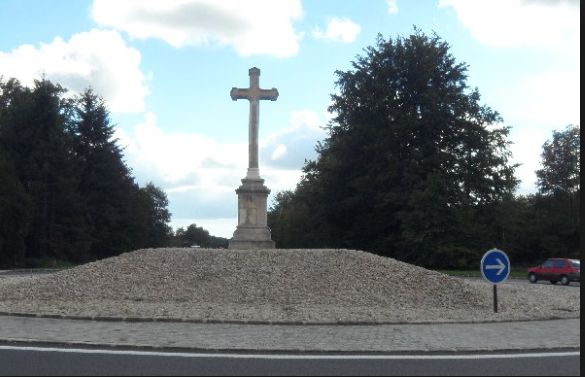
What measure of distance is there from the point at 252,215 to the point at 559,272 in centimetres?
1694

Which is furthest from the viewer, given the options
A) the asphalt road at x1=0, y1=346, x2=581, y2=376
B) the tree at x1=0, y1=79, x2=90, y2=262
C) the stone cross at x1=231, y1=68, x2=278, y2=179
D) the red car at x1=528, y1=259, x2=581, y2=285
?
the tree at x1=0, y1=79, x2=90, y2=262

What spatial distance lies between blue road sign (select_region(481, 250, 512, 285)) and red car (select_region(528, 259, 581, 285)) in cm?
2127

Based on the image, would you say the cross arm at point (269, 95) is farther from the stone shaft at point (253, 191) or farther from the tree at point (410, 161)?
the tree at point (410, 161)

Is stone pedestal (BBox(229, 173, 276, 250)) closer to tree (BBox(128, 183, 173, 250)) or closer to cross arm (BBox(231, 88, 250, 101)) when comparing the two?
cross arm (BBox(231, 88, 250, 101))

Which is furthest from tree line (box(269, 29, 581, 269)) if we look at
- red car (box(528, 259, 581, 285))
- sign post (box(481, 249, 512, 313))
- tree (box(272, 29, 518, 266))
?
sign post (box(481, 249, 512, 313))

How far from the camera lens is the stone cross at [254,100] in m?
28.6

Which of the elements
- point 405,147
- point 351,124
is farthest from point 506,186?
point 351,124

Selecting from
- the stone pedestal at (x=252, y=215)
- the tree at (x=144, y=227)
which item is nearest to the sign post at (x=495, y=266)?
the stone pedestal at (x=252, y=215)

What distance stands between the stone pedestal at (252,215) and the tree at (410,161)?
18297mm

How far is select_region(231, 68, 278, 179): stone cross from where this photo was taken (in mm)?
28594

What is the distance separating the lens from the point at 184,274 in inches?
826

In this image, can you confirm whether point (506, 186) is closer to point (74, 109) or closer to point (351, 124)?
point (351, 124)

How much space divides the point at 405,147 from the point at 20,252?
29.1m

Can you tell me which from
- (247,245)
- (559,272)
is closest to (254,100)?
(247,245)
